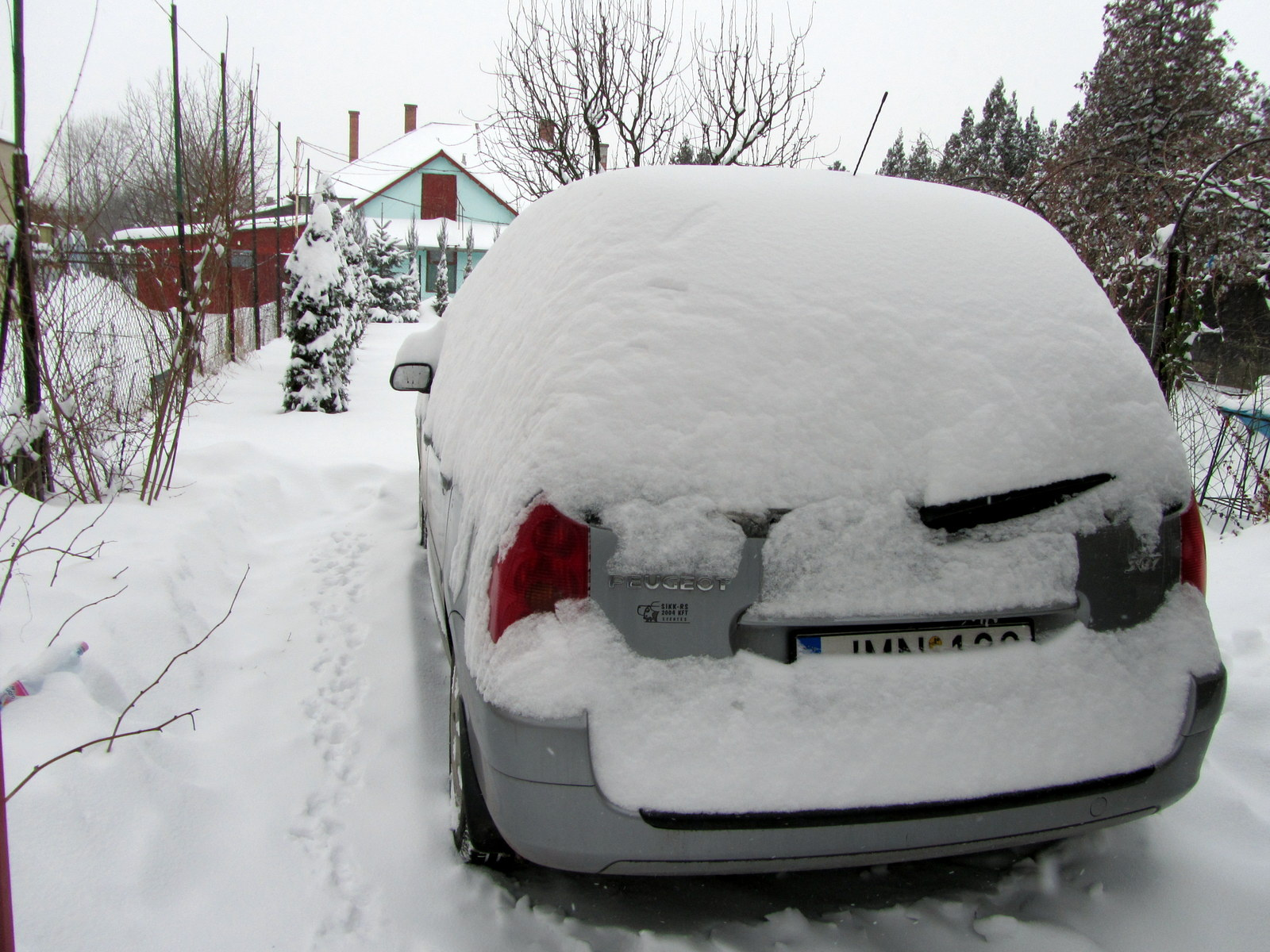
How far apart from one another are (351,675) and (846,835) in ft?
7.51

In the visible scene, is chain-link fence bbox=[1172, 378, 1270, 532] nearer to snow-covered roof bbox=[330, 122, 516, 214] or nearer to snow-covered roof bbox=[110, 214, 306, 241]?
snow-covered roof bbox=[110, 214, 306, 241]

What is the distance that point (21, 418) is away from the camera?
184 inches

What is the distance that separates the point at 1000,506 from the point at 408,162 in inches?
1833

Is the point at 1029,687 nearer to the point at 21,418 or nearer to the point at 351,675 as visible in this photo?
the point at 351,675

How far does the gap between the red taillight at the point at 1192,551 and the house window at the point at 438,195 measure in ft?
146

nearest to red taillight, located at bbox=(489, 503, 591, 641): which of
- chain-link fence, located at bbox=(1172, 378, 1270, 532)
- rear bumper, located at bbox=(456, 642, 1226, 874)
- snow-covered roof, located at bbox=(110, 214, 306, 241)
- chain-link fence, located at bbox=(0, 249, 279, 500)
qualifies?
rear bumper, located at bbox=(456, 642, 1226, 874)

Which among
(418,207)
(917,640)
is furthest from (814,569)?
(418,207)

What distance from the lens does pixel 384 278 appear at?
32.4 meters

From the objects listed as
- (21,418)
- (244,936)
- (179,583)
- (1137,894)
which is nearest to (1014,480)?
(1137,894)

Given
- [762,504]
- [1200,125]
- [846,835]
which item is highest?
[1200,125]

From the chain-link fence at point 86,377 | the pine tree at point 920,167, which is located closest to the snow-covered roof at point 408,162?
the pine tree at point 920,167

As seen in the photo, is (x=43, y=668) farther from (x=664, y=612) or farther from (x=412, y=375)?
(x=664, y=612)

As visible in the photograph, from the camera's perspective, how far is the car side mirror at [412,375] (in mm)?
3852

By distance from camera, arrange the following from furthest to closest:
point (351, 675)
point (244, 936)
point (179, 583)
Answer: point (179, 583) → point (351, 675) → point (244, 936)
